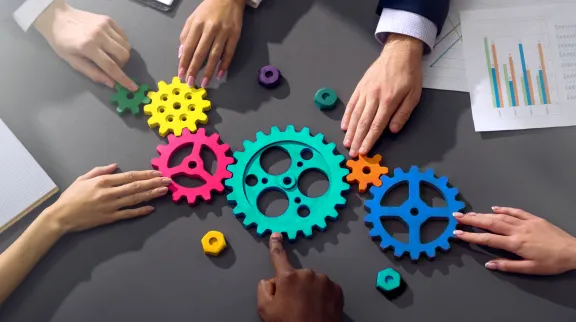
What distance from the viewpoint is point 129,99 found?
109 centimetres

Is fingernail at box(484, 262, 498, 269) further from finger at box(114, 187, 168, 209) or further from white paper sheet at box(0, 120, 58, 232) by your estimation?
white paper sheet at box(0, 120, 58, 232)

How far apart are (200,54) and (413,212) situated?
0.53m

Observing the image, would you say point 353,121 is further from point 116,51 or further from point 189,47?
point 116,51

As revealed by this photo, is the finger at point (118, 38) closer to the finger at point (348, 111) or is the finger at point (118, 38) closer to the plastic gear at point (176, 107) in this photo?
the plastic gear at point (176, 107)

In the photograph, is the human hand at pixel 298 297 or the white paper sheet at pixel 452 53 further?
the white paper sheet at pixel 452 53

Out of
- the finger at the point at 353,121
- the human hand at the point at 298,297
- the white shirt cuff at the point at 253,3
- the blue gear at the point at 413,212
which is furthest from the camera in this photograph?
the white shirt cuff at the point at 253,3

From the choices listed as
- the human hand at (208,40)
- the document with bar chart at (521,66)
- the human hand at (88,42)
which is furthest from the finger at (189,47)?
the document with bar chart at (521,66)

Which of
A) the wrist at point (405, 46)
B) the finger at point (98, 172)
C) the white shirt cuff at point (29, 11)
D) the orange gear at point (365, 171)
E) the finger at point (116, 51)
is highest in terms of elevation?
the white shirt cuff at point (29, 11)

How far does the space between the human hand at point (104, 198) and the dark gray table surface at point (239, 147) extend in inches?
1.2

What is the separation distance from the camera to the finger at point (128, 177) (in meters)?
0.97

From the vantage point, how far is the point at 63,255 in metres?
0.95

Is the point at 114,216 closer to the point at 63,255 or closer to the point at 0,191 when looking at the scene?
the point at 63,255

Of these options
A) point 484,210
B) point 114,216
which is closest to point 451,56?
point 484,210

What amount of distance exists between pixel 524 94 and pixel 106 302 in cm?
90
